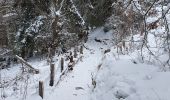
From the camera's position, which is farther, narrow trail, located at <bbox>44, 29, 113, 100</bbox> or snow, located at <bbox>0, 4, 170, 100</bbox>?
narrow trail, located at <bbox>44, 29, 113, 100</bbox>

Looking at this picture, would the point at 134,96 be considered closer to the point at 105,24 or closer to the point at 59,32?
the point at 59,32

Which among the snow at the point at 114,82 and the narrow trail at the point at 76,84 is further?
the narrow trail at the point at 76,84

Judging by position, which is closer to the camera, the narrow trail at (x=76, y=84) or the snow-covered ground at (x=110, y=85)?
the snow-covered ground at (x=110, y=85)

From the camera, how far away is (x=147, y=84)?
8.65 metres

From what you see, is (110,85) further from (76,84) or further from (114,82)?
(76,84)

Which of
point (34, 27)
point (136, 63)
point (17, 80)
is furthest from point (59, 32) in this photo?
point (136, 63)

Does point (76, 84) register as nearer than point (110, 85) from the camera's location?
No

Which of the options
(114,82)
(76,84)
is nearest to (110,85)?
(114,82)

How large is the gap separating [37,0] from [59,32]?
8.29 ft

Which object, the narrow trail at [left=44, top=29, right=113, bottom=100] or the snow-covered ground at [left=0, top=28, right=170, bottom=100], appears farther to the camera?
the narrow trail at [left=44, top=29, right=113, bottom=100]

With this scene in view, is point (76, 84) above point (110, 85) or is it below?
below

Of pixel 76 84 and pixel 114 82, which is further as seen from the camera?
pixel 76 84

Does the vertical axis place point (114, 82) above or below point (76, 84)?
above

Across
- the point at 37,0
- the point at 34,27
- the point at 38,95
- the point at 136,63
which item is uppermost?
the point at 37,0
